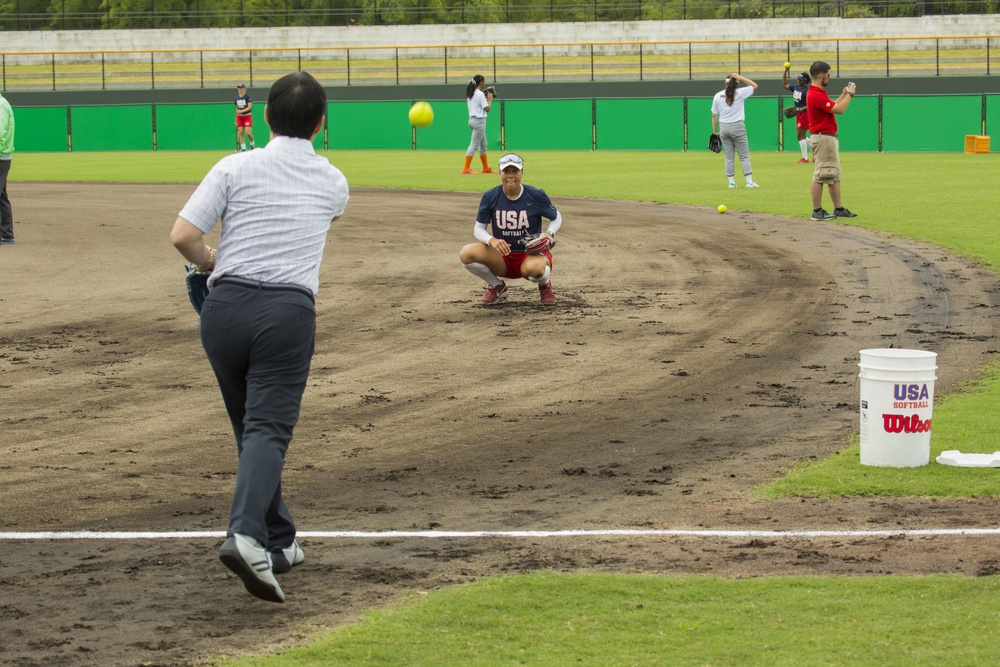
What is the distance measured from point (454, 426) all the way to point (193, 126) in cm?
4249

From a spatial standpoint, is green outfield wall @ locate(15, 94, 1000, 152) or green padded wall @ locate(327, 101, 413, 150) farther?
green padded wall @ locate(327, 101, 413, 150)

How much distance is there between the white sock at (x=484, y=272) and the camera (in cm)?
1257

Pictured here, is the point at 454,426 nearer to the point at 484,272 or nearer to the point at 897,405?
the point at 897,405

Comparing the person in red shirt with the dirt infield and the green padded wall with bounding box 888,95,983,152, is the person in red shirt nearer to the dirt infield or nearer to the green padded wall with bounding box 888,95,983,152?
the dirt infield

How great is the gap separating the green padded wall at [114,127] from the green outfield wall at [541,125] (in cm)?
4

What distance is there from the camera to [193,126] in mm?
48250

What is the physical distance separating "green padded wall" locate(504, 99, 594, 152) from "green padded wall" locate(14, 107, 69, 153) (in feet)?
56.8

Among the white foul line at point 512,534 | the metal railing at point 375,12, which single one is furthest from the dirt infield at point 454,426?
the metal railing at point 375,12

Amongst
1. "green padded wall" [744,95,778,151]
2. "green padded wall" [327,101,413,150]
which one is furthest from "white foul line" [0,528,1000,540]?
"green padded wall" [327,101,413,150]

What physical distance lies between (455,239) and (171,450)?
35.4 ft

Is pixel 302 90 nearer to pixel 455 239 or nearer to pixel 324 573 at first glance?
pixel 324 573

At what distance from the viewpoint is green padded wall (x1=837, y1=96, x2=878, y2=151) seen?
40.6 metres

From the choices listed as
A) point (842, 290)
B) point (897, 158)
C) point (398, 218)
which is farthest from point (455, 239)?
point (897, 158)

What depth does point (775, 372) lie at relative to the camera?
9758 millimetres
